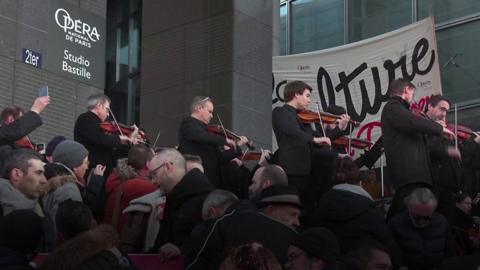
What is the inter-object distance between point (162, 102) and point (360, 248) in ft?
33.6

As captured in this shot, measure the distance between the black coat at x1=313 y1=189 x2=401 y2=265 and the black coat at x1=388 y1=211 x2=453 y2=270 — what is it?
0.53 metres

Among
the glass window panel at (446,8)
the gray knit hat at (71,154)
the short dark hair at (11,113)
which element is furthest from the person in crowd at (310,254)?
the glass window panel at (446,8)

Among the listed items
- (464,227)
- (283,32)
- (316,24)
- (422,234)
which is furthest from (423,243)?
(283,32)

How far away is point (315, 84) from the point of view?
19781mm

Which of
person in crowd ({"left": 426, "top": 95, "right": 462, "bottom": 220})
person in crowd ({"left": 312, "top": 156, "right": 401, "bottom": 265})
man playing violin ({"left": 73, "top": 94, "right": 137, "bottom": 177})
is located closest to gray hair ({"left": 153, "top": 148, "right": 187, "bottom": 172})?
person in crowd ({"left": 312, "top": 156, "right": 401, "bottom": 265})

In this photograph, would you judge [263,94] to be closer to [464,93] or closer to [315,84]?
[315,84]

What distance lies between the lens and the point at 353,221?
914cm

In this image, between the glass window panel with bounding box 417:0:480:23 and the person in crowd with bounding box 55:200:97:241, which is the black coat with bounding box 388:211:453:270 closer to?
the person in crowd with bounding box 55:200:97:241

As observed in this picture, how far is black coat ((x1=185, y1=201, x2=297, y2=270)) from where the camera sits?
299 inches

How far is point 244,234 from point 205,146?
17.8ft

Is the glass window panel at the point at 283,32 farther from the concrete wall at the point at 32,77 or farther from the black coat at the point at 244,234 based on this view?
the black coat at the point at 244,234

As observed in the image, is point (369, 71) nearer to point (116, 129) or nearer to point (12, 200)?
point (116, 129)

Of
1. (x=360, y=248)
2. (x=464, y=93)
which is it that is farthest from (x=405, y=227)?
(x=464, y=93)

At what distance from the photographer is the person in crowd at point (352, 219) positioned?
29.7 feet
